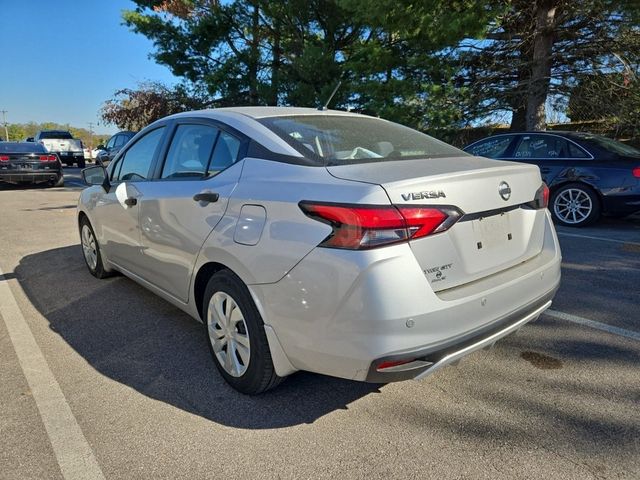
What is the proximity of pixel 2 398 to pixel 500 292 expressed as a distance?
280 cm

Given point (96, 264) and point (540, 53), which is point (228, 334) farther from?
point (540, 53)

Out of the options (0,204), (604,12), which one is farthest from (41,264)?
(604,12)

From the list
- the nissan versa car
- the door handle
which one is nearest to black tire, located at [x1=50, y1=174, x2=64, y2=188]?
the nissan versa car

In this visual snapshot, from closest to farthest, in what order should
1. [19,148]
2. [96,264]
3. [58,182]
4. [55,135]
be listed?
[96,264] → [19,148] → [58,182] → [55,135]

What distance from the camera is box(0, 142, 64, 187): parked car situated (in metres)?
13.6

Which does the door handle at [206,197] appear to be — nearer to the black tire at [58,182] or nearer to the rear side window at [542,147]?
the rear side window at [542,147]

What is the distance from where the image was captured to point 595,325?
3506 mm

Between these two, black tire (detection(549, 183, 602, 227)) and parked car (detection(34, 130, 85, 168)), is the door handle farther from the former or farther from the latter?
parked car (detection(34, 130, 85, 168))

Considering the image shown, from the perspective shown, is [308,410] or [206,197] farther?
[206,197]

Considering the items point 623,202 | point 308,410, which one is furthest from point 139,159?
point 623,202

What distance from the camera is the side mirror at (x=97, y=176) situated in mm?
4293

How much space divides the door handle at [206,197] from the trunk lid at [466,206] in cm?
76

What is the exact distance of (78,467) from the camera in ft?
7.00

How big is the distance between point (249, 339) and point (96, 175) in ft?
9.56
